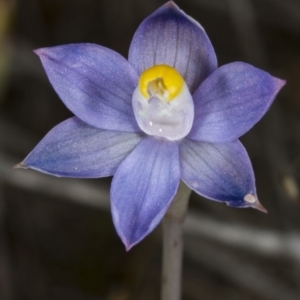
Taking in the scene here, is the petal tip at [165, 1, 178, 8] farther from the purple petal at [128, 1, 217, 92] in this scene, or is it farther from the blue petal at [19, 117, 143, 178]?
the blue petal at [19, 117, 143, 178]

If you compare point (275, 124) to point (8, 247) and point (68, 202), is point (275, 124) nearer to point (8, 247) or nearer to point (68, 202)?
point (68, 202)

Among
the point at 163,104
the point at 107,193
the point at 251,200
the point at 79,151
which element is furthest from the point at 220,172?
the point at 107,193

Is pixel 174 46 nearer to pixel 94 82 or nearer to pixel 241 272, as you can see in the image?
pixel 94 82

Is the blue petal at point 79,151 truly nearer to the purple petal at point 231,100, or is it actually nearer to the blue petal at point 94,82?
the blue petal at point 94,82

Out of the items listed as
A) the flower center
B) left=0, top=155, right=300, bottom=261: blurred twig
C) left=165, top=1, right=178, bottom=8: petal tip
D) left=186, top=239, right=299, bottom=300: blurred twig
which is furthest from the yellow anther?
left=186, top=239, right=299, bottom=300: blurred twig

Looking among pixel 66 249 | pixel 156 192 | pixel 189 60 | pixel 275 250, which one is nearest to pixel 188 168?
pixel 156 192

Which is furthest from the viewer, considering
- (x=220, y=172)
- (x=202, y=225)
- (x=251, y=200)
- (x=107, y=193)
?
(x=107, y=193)

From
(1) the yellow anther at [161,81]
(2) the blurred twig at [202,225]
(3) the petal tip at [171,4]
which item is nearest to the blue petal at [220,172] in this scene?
(1) the yellow anther at [161,81]
